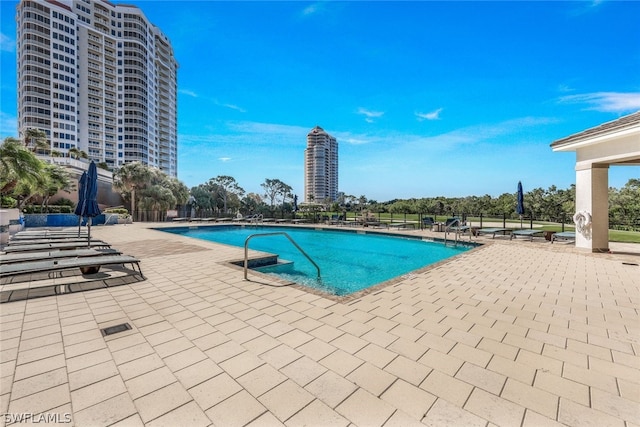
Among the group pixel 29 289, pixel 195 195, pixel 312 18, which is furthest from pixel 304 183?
pixel 29 289

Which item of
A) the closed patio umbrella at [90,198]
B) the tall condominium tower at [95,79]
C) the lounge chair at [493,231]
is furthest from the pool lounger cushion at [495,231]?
the tall condominium tower at [95,79]

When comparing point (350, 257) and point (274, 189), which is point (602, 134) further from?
point (274, 189)

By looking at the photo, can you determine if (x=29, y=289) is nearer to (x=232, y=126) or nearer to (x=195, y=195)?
(x=232, y=126)

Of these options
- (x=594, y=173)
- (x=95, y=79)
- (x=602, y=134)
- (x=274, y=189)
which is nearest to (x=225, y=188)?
(x=274, y=189)

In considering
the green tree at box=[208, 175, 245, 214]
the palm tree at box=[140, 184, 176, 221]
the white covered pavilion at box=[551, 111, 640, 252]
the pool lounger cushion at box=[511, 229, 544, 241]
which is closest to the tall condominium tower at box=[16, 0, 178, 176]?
the green tree at box=[208, 175, 245, 214]

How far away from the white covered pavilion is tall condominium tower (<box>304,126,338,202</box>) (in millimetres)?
86053

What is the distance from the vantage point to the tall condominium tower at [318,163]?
9606cm

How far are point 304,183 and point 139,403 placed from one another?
9985 centimetres

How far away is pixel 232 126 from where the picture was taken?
88.9 feet

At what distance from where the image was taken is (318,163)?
9606cm

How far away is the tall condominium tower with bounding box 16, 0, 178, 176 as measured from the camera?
46719mm

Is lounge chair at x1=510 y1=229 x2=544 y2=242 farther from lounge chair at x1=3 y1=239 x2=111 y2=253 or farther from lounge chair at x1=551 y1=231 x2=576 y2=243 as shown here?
lounge chair at x1=3 y1=239 x2=111 y2=253

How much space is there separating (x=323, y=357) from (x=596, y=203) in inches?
393

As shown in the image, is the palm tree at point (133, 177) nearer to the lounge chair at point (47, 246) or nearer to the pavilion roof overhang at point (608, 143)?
the lounge chair at point (47, 246)
